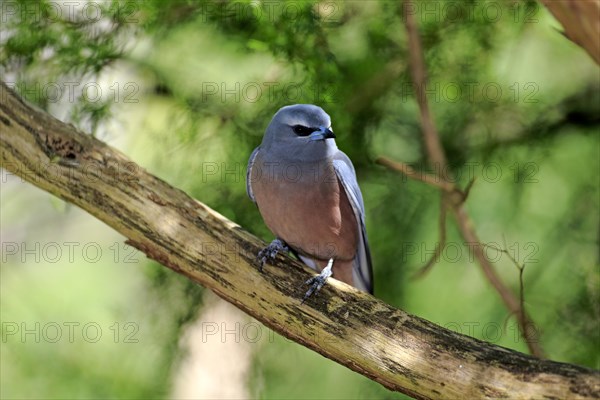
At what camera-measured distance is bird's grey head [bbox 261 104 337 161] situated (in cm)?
399

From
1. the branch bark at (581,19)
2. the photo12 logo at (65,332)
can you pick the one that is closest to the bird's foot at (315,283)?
the branch bark at (581,19)

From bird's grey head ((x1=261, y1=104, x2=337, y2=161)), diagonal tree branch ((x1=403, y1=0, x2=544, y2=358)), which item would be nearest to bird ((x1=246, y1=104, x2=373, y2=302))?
bird's grey head ((x1=261, y1=104, x2=337, y2=161))

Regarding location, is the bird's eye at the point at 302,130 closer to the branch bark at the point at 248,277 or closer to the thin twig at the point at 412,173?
the thin twig at the point at 412,173

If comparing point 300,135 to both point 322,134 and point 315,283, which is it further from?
point 315,283

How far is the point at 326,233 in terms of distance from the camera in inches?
165

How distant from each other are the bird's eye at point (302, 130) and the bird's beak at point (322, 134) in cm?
3

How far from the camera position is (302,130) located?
4070mm

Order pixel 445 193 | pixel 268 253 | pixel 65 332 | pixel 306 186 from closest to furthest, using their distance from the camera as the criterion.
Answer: pixel 268 253 → pixel 306 186 → pixel 445 193 → pixel 65 332

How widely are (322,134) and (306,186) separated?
0.30 metres

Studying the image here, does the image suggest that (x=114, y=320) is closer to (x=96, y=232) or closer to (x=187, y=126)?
(x=96, y=232)

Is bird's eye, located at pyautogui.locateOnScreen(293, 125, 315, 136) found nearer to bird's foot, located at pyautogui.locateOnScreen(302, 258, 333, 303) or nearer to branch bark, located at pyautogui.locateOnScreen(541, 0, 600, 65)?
bird's foot, located at pyautogui.locateOnScreen(302, 258, 333, 303)

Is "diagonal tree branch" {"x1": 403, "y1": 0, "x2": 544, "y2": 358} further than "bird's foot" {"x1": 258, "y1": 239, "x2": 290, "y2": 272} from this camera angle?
Yes

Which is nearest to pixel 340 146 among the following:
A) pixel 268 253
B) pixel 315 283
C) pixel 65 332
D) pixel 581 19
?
pixel 268 253

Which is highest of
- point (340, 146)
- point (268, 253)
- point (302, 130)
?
point (302, 130)
